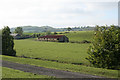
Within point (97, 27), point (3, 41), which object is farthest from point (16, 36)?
point (97, 27)

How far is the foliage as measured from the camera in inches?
934

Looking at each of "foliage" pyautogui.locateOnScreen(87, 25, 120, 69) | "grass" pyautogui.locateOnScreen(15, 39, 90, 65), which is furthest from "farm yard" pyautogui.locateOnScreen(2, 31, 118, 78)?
"foliage" pyautogui.locateOnScreen(87, 25, 120, 69)

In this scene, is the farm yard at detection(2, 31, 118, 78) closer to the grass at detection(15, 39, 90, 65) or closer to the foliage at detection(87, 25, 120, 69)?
the grass at detection(15, 39, 90, 65)

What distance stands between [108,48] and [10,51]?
28.3m


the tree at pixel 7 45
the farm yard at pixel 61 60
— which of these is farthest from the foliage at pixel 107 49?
the tree at pixel 7 45

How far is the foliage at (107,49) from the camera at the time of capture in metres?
23.7

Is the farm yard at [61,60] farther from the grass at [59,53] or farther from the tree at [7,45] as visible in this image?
the tree at [7,45]

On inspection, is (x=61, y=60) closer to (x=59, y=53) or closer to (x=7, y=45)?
(x=59, y=53)

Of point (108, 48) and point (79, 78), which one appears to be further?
point (108, 48)

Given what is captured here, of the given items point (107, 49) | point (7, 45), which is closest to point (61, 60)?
point (107, 49)

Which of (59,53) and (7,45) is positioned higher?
(7,45)

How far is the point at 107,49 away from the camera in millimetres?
24125

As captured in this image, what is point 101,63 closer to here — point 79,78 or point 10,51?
point 79,78

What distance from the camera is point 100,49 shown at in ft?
79.6
